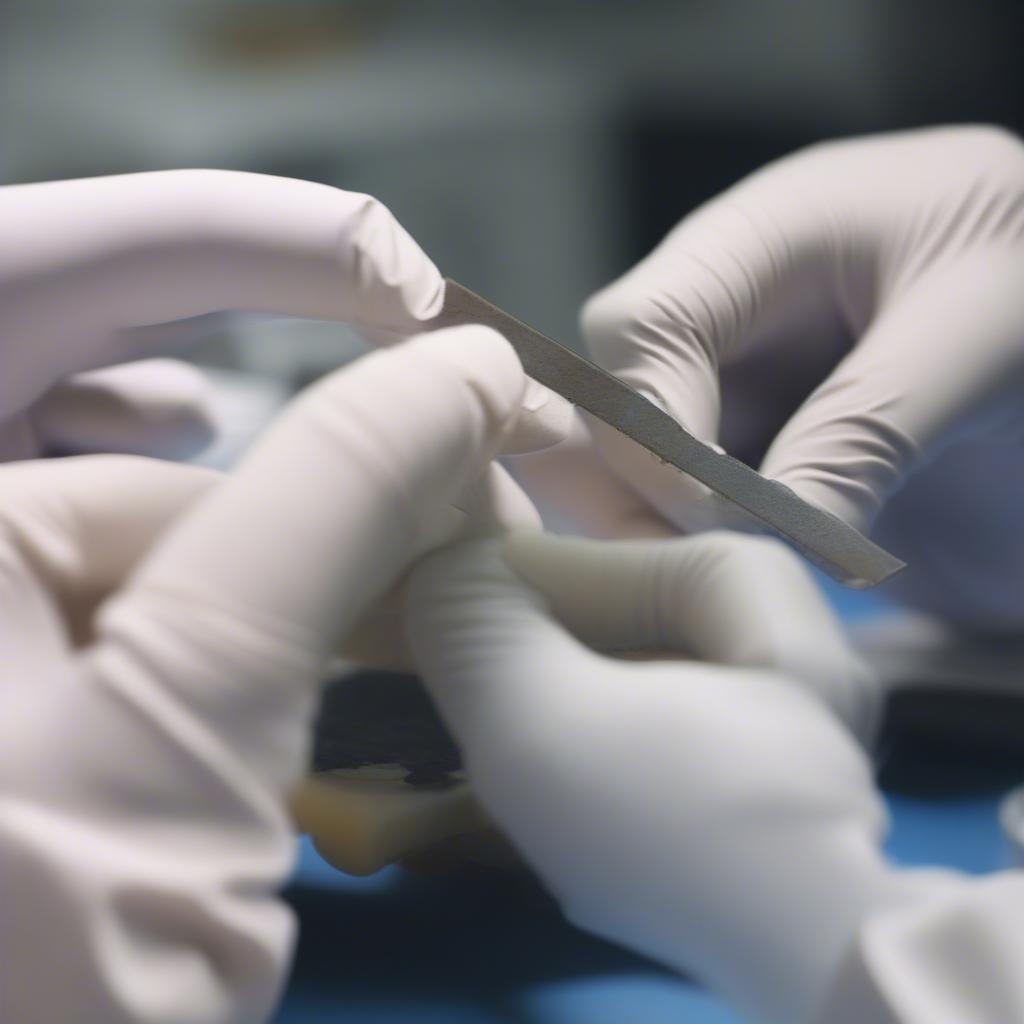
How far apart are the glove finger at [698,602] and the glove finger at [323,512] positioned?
0.17 ft

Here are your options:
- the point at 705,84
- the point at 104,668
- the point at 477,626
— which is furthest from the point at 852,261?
the point at 705,84

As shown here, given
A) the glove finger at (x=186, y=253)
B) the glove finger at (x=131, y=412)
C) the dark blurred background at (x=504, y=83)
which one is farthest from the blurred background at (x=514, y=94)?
the glove finger at (x=186, y=253)

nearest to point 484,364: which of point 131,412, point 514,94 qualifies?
point 131,412

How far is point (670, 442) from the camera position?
16.3 inches

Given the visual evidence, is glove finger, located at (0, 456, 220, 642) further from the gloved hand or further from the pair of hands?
the gloved hand

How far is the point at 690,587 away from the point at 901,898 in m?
0.11

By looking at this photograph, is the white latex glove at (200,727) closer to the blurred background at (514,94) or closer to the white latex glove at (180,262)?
the white latex glove at (180,262)

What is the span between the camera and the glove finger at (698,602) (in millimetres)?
362

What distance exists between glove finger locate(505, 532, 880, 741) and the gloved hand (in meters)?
0.04

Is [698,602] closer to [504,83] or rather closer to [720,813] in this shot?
[720,813]

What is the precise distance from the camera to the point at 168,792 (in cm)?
30

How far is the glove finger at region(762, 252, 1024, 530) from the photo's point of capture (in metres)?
0.44

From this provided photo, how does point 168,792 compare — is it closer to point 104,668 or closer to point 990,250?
point 104,668

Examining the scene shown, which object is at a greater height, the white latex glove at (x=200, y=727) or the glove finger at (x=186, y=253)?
the glove finger at (x=186, y=253)
